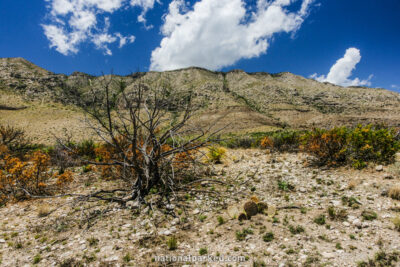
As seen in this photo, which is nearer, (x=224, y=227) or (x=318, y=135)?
(x=224, y=227)

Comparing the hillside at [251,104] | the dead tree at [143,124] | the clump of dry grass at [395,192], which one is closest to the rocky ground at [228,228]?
the clump of dry grass at [395,192]

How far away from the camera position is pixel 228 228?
156 inches

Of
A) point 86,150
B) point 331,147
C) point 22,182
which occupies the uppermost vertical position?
point 331,147

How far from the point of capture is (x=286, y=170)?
732 cm

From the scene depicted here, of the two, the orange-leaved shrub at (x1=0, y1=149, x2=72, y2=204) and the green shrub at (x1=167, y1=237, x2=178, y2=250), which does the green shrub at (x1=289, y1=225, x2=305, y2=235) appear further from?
the orange-leaved shrub at (x1=0, y1=149, x2=72, y2=204)

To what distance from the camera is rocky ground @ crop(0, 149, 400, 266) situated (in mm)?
3135

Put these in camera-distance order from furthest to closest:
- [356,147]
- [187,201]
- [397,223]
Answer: [356,147] → [187,201] → [397,223]

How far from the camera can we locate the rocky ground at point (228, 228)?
123 inches

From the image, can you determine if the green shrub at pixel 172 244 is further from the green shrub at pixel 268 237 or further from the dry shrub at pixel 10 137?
the dry shrub at pixel 10 137

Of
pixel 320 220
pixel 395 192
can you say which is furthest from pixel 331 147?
pixel 320 220

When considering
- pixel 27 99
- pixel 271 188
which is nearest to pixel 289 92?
pixel 271 188

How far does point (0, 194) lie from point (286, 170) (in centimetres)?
1028

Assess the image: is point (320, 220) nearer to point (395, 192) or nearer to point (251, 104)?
point (395, 192)

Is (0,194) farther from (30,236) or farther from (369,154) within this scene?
(369,154)
